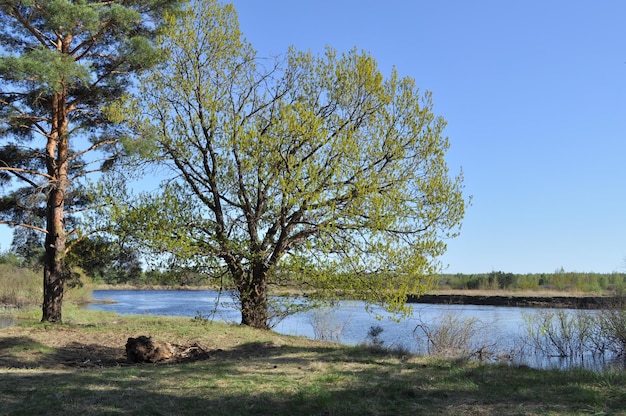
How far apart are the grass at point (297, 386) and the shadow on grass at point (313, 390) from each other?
12mm

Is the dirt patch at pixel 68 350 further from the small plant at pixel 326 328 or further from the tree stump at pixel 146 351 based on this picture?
the small plant at pixel 326 328

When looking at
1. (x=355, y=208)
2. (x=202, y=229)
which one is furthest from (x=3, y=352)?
(x=355, y=208)

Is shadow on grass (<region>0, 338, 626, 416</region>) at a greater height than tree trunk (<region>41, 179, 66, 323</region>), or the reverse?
tree trunk (<region>41, 179, 66, 323</region>)

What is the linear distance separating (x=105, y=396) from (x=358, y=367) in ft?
12.8

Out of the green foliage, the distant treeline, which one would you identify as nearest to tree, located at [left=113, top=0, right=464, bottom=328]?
the green foliage

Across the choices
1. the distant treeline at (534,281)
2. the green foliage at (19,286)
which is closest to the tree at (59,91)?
the green foliage at (19,286)

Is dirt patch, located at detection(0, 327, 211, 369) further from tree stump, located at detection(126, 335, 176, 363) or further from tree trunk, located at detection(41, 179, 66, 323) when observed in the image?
tree trunk, located at detection(41, 179, 66, 323)

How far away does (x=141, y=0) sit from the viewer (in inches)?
612

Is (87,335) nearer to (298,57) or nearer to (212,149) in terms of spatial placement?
(212,149)

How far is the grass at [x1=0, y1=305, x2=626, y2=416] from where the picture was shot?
5.70 m

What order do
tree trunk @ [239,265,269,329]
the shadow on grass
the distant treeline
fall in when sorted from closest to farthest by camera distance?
the shadow on grass < tree trunk @ [239,265,269,329] < the distant treeline

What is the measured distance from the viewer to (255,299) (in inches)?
536

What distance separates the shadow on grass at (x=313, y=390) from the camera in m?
5.68

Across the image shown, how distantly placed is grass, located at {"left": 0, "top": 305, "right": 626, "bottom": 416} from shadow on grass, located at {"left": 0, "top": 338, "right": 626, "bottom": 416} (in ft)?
0.04
